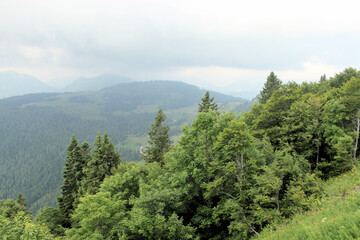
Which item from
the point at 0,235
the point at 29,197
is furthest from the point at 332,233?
the point at 29,197

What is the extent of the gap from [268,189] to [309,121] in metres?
14.0

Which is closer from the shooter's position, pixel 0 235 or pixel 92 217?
pixel 0 235

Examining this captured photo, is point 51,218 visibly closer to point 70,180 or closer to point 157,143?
point 70,180

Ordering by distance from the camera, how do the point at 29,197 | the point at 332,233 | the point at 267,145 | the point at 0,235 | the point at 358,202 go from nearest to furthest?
the point at 332,233 → the point at 358,202 → the point at 0,235 → the point at 267,145 → the point at 29,197

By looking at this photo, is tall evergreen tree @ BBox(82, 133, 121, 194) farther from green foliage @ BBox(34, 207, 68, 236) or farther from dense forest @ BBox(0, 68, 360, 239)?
dense forest @ BBox(0, 68, 360, 239)

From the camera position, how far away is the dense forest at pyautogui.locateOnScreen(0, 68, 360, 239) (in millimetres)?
14156

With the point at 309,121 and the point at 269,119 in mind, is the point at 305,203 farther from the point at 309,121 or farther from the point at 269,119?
the point at 269,119

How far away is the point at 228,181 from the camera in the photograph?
17.6 m

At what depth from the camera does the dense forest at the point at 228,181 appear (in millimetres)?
14156

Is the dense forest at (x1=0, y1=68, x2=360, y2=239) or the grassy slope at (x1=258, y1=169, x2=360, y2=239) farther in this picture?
the dense forest at (x1=0, y1=68, x2=360, y2=239)

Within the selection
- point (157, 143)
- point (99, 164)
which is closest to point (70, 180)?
point (99, 164)

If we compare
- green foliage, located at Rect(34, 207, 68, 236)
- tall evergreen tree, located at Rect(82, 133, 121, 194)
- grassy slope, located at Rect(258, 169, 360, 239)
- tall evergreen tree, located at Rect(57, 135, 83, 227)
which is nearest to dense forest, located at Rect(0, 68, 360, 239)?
grassy slope, located at Rect(258, 169, 360, 239)

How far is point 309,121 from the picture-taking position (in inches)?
914

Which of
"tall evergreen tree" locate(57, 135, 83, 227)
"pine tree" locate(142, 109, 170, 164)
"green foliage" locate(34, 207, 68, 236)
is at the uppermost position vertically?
"pine tree" locate(142, 109, 170, 164)
